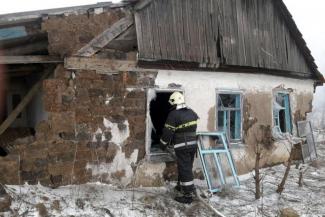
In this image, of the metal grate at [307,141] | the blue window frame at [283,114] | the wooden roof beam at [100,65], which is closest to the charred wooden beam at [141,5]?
the wooden roof beam at [100,65]

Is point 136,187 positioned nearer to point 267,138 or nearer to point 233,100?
point 233,100

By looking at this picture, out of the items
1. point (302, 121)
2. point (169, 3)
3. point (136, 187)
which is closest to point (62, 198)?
point (136, 187)

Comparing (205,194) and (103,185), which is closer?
(103,185)

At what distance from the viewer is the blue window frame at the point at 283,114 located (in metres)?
11.3

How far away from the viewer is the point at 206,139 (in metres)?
8.45

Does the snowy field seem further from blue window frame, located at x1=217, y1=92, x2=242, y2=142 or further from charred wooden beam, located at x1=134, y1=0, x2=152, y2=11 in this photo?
charred wooden beam, located at x1=134, y1=0, x2=152, y2=11

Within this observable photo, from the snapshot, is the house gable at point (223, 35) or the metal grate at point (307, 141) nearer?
the house gable at point (223, 35)

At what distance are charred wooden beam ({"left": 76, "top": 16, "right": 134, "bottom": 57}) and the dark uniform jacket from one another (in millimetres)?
1710

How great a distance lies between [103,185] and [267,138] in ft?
16.6

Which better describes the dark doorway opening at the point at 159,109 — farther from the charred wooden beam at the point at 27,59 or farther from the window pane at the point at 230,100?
the charred wooden beam at the point at 27,59

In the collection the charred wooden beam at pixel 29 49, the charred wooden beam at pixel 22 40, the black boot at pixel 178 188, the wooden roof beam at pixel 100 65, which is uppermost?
the charred wooden beam at pixel 22 40

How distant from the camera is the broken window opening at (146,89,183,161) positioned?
7.62m

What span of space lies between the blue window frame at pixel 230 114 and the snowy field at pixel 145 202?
47.9 inches

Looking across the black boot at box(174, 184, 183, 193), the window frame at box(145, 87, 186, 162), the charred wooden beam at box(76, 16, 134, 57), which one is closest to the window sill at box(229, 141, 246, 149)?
the window frame at box(145, 87, 186, 162)
